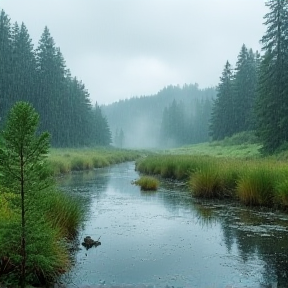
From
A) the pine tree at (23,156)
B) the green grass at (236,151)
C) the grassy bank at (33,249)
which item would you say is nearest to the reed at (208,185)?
the grassy bank at (33,249)

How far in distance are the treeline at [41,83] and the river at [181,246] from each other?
1475 inches

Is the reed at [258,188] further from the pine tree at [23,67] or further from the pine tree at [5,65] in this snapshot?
the pine tree at [23,67]

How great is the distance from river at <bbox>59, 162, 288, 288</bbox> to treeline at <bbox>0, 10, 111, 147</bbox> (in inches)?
1475

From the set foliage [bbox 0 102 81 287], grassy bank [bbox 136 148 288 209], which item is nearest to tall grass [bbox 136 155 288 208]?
grassy bank [bbox 136 148 288 209]

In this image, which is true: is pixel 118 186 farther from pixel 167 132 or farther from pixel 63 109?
pixel 167 132

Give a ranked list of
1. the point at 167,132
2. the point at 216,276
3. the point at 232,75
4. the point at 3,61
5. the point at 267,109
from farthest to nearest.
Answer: the point at 167,132, the point at 232,75, the point at 3,61, the point at 267,109, the point at 216,276

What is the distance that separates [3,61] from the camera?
1863 inches

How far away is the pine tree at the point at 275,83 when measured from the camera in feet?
101

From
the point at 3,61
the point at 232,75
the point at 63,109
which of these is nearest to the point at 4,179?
the point at 3,61

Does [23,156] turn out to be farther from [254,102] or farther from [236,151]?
[254,102]

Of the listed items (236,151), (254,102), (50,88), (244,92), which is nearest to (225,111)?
(244,92)

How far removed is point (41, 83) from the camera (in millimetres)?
52719

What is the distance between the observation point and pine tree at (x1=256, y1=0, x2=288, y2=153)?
3088 cm

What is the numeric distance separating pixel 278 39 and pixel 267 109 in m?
6.59
